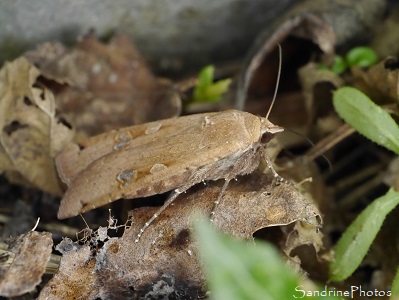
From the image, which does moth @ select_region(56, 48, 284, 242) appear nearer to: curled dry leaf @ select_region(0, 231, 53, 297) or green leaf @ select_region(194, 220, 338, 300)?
curled dry leaf @ select_region(0, 231, 53, 297)

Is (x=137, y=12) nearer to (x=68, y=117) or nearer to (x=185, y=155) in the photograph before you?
(x=68, y=117)

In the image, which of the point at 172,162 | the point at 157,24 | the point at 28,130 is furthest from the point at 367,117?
the point at 28,130

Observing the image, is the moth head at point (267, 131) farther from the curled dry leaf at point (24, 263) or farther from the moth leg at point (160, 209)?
the curled dry leaf at point (24, 263)

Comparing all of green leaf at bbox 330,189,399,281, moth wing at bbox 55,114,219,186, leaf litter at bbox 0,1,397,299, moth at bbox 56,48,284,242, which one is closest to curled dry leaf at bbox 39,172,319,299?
leaf litter at bbox 0,1,397,299

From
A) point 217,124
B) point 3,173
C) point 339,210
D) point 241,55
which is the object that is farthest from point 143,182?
point 241,55

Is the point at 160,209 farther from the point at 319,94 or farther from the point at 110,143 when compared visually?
the point at 319,94

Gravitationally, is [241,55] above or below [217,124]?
below
